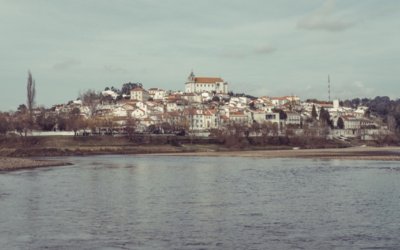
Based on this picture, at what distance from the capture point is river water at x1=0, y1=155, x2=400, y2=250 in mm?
17250

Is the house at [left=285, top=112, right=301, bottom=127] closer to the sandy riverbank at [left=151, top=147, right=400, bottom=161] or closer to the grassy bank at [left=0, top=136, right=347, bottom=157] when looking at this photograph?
the grassy bank at [left=0, top=136, right=347, bottom=157]

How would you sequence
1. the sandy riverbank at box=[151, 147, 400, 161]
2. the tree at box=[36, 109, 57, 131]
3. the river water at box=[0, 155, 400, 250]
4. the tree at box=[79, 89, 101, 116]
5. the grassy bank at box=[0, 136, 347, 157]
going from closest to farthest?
the river water at box=[0, 155, 400, 250]
the sandy riverbank at box=[151, 147, 400, 161]
the grassy bank at box=[0, 136, 347, 157]
the tree at box=[36, 109, 57, 131]
the tree at box=[79, 89, 101, 116]

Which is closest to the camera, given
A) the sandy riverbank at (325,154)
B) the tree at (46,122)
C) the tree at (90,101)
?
the sandy riverbank at (325,154)

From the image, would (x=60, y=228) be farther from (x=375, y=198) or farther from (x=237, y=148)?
(x=237, y=148)

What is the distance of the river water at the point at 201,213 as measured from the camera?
17.2 m

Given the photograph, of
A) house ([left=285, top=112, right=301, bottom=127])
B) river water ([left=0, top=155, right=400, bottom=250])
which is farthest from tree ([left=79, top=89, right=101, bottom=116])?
river water ([left=0, top=155, right=400, bottom=250])

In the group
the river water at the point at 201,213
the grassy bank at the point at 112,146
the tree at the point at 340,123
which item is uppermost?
the tree at the point at 340,123

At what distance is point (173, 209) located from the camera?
23.7m

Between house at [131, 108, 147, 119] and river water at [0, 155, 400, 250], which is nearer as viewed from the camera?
river water at [0, 155, 400, 250]

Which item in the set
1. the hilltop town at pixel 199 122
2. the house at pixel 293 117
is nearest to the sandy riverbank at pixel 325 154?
the hilltop town at pixel 199 122

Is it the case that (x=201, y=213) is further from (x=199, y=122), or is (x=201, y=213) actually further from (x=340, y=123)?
(x=340, y=123)

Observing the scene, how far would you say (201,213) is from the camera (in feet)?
74.1

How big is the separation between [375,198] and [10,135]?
260 ft

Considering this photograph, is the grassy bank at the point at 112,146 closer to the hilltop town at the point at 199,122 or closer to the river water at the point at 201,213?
the hilltop town at the point at 199,122
